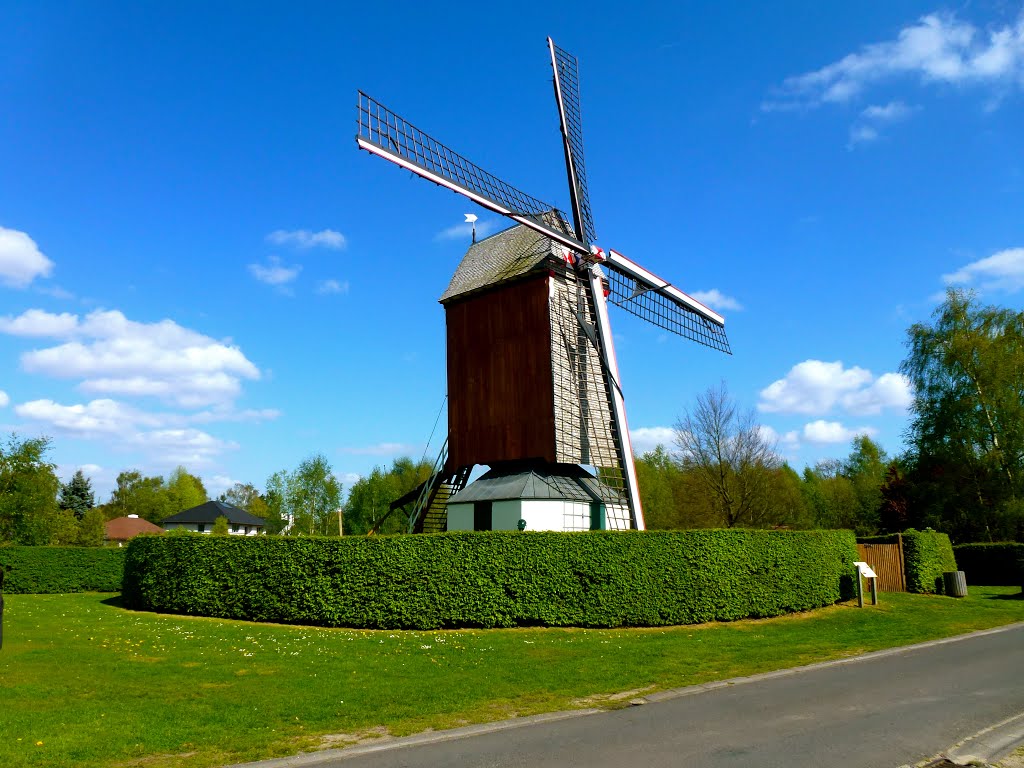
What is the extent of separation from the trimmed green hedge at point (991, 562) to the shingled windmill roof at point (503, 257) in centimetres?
2544

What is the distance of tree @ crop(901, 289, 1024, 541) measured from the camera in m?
36.8

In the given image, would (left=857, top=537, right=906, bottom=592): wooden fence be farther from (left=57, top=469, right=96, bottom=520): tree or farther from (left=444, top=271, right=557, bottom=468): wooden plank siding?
(left=57, top=469, right=96, bottom=520): tree

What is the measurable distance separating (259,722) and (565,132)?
932 inches

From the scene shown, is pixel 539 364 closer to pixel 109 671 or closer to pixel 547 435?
pixel 547 435

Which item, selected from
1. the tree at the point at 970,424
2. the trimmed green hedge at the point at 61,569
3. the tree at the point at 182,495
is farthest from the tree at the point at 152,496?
the tree at the point at 970,424

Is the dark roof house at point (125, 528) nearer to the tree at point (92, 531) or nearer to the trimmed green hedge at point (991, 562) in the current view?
the tree at point (92, 531)

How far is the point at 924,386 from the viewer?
40.8 m

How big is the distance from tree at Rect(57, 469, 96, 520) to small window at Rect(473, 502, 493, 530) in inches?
2515

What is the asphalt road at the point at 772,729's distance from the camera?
261 inches

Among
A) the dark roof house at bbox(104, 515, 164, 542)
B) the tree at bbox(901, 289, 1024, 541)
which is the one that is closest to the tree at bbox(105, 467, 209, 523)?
the dark roof house at bbox(104, 515, 164, 542)

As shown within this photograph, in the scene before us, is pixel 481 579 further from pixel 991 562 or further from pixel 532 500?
pixel 991 562

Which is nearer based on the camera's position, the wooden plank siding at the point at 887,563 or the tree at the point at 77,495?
the wooden plank siding at the point at 887,563

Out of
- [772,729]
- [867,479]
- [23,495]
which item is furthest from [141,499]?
[772,729]

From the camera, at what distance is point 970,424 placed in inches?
1500
